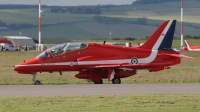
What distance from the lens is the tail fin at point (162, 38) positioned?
100ft

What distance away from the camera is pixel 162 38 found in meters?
30.5

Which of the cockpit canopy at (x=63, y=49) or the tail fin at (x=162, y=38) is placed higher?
the tail fin at (x=162, y=38)

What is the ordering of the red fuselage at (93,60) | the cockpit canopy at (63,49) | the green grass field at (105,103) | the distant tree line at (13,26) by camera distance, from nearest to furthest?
the green grass field at (105,103)
the red fuselage at (93,60)
the cockpit canopy at (63,49)
the distant tree line at (13,26)

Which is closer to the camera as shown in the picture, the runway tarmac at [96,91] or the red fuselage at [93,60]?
the runway tarmac at [96,91]

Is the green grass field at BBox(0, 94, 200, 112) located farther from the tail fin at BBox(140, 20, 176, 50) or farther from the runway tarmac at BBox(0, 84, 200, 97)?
the tail fin at BBox(140, 20, 176, 50)

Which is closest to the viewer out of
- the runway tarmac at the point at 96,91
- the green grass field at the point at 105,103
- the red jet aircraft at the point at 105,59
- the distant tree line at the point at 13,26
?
the green grass field at the point at 105,103

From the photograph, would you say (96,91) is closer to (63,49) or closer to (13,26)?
(63,49)

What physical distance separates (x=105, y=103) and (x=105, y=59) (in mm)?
12135

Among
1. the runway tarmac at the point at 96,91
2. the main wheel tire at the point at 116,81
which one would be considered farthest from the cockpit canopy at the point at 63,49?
the runway tarmac at the point at 96,91

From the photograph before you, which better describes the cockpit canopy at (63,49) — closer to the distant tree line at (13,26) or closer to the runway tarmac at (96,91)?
the runway tarmac at (96,91)

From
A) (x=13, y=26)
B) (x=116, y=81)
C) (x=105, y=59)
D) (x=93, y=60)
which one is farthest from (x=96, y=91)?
(x=13, y=26)

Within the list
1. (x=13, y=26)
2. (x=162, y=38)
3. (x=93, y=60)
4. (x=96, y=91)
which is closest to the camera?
(x=96, y=91)

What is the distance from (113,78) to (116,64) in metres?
0.86

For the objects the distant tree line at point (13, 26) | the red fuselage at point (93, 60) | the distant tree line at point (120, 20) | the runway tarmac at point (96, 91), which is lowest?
the runway tarmac at point (96, 91)
